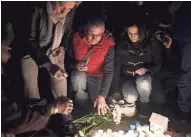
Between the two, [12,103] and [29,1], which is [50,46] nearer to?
[29,1]

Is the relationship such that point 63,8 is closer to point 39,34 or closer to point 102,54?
point 39,34

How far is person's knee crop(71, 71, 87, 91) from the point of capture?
13.8ft

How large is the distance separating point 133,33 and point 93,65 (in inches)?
24.9

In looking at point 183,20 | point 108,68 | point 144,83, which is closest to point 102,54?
point 108,68

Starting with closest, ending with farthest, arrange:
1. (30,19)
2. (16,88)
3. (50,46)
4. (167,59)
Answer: (30,19) < (50,46) < (16,88) < (167,59)

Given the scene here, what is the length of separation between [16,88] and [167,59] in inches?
72.8

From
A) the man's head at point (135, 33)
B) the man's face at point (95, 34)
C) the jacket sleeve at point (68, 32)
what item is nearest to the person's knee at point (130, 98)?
the man's head at point (135, 33)

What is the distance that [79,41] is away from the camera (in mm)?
4094

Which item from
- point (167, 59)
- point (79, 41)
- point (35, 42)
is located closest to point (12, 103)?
point (35, 42)

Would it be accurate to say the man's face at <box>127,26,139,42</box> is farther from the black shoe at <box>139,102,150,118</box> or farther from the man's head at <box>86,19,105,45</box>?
the black shoe at <box>139,102,150,118</box>

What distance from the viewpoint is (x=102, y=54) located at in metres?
4.12

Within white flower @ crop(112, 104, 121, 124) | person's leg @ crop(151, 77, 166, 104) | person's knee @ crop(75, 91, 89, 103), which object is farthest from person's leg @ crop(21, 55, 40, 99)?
person's leg @ crop(151, 77, 166, 104)

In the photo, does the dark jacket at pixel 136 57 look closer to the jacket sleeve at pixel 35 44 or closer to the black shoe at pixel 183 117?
the black shoe at pixel 183 117

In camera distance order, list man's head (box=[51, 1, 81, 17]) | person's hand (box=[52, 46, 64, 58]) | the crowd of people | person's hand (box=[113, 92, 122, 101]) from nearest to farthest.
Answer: man's head (box=[51, 1, 81, 17])
the crowd of people
person's hand (box=[52, 46, 64, 58])
person's hand (box=[113, 92, 122, 101])
